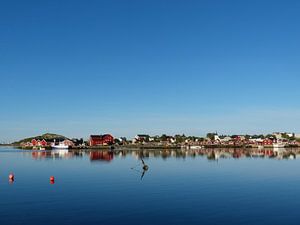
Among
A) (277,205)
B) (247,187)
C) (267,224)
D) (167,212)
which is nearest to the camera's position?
(267,224)

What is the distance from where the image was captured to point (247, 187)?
2356 inches

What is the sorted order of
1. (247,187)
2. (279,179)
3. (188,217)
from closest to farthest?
(188,217) < (247,187) < (279,179)

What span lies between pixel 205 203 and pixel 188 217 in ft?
27.2

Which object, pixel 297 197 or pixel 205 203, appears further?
pixel 297 197

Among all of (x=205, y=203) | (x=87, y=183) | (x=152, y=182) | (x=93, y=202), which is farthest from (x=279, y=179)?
(x=93, y=202)

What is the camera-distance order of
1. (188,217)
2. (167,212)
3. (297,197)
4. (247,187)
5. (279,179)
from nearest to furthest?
(188,217) → (167,212) → (297,197) → (247,187) → (279,179)

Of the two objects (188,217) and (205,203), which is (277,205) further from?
(188,217)

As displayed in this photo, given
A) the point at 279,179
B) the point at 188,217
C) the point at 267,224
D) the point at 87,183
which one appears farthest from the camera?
the point at 279,179

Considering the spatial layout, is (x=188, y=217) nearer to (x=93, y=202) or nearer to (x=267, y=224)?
(x=267, y=224)

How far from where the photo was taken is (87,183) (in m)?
64.8

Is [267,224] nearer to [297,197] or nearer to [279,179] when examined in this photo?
[297,197]

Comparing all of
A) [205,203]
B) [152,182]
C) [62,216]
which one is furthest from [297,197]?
[62,216]

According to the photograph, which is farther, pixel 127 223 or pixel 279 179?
pixel 279 179

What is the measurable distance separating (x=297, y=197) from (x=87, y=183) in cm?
3597
